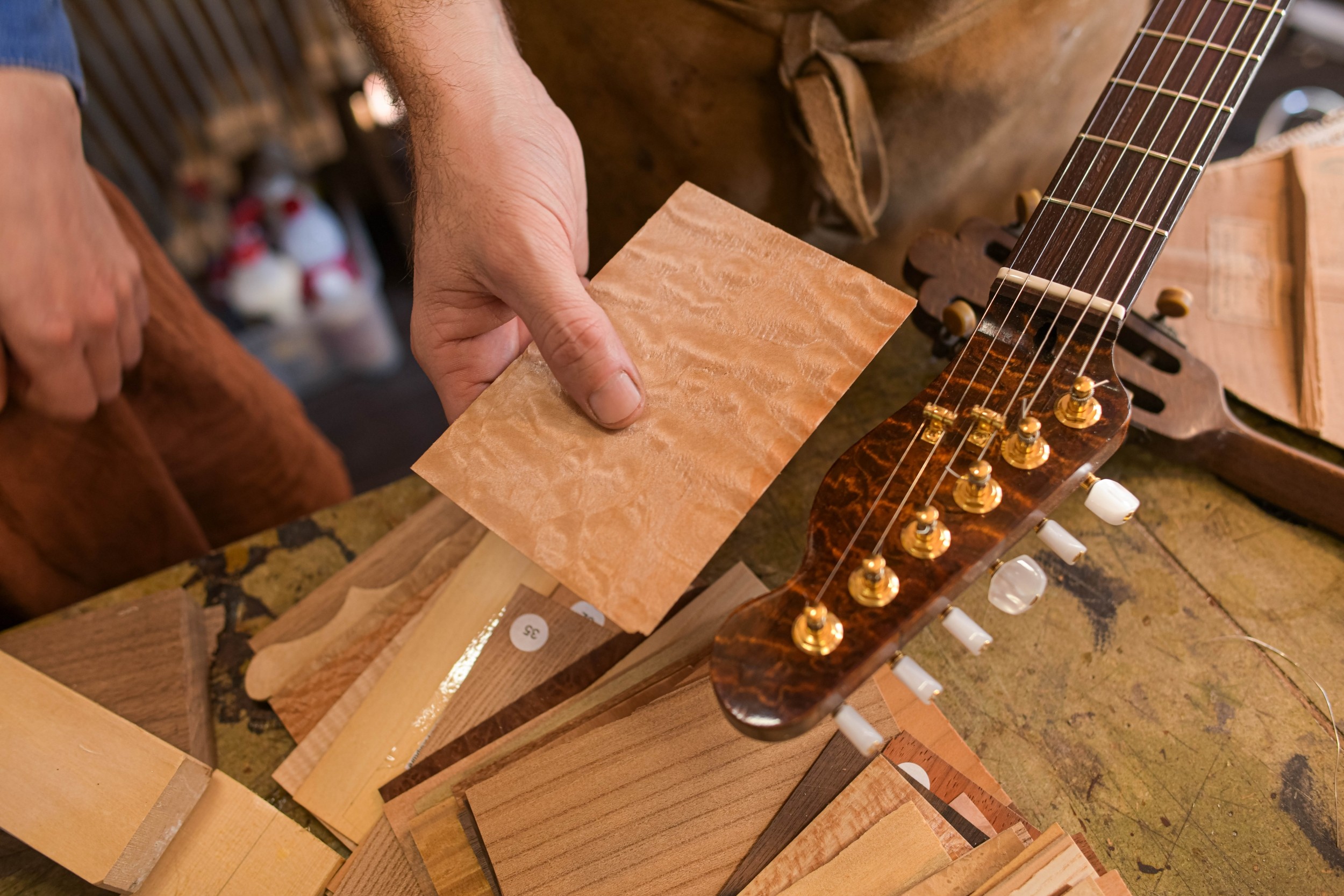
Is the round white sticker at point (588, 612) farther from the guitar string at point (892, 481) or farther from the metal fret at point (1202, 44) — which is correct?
the metal fret at point (1202, 44)

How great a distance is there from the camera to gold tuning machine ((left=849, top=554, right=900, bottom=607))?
646mm

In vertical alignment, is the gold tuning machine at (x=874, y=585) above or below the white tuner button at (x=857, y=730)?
above

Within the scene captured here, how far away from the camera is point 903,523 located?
697 mm

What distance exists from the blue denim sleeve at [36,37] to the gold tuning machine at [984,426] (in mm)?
1211

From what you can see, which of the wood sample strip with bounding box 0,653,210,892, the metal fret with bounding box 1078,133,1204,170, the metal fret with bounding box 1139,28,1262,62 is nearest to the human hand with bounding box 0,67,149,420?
the wood sample strip with bounding box 0,653,210,892

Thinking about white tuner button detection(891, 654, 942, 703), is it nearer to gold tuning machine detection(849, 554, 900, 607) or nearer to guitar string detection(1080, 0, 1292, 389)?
gold tuning machine detection(849, 554, 900, 607)

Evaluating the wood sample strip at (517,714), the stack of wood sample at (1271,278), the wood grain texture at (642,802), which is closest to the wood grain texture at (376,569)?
the wood sample strip at (517,714)

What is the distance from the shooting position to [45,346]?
957 millimetres

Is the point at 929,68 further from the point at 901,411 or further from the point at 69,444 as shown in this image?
the point at 69,444

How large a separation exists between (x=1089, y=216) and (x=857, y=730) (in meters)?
0.66

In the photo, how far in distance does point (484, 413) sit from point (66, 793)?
58 centimetres

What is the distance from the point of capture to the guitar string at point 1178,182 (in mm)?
771

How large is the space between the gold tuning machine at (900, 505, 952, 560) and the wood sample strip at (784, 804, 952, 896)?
0.83 feet

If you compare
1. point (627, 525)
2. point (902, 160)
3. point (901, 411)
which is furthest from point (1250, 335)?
point (627, 525)
